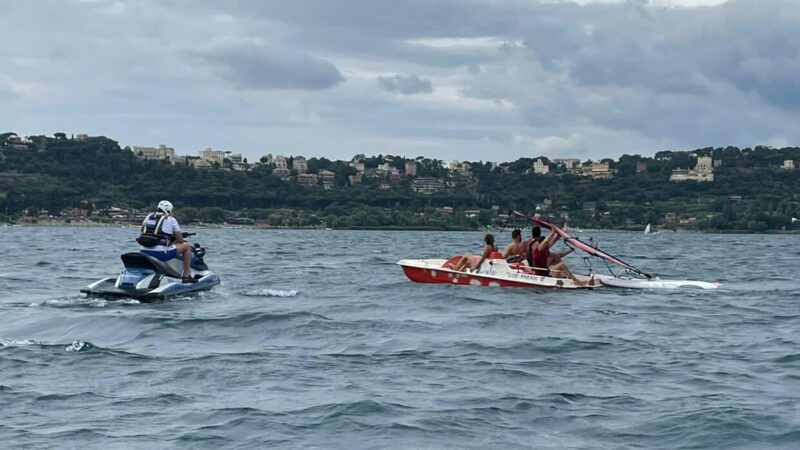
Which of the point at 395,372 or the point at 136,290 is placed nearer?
the point at 395,372

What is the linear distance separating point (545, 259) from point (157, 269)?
9.76m

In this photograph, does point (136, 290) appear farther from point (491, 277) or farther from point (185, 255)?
point (491, 277)

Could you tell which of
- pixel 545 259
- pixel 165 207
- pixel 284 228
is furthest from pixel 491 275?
pixel 284 228

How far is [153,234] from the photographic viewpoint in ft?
79.9

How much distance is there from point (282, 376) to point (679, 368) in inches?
218

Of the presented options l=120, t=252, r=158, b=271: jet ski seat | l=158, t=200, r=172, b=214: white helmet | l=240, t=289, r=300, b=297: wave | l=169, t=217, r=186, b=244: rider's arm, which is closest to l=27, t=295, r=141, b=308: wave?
l=120, t=252, r=158, b=271: jet ski seat

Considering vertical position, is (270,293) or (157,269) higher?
(157,269)

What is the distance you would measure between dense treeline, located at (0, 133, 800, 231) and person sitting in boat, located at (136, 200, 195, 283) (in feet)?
413

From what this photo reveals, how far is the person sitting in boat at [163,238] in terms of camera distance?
2429cm

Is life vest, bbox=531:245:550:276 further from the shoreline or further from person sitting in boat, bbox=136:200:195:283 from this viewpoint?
the shoreline

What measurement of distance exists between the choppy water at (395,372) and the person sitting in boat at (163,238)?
41.4 inches

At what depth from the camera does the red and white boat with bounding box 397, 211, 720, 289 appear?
93.2 ft

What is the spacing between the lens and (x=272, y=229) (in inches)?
6147

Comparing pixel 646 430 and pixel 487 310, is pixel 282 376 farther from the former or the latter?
pixel 487 310
